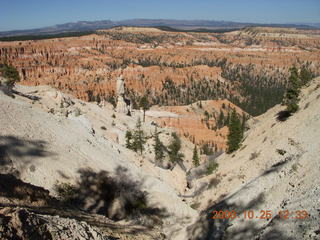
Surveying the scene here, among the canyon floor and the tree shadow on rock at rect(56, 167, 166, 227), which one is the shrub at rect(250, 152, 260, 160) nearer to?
the canyon floor

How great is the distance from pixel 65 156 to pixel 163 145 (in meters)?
33.6

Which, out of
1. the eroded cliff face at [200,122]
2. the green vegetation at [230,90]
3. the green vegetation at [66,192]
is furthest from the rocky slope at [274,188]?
the green vegetation at [230,90]

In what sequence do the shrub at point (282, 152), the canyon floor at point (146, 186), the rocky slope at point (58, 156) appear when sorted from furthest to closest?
the shrub at point (282, 152), the rocky slope at point (58, 156), the canyon floor at point (146, 186)

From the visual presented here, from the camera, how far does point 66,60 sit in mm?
Result: 179250

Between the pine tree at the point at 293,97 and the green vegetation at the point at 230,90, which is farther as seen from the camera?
the green vegetation at the point at 230,90

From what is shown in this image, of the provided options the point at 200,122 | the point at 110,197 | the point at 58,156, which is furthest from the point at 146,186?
the point at 200,122

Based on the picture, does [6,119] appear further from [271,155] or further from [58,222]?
[271,155]

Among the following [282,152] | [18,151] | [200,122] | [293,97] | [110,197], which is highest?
[18,151]

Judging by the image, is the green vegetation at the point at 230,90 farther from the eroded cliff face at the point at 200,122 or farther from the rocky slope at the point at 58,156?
the rocky slope at the point at 58,156
